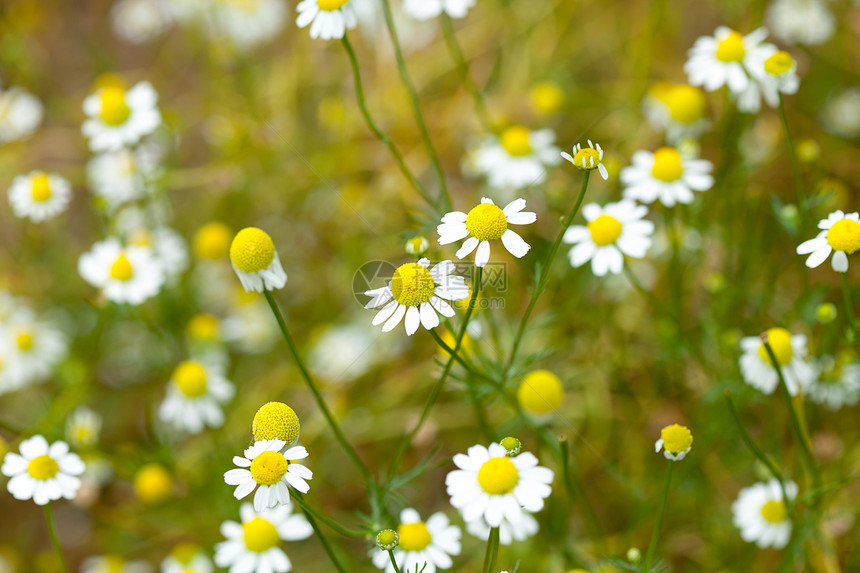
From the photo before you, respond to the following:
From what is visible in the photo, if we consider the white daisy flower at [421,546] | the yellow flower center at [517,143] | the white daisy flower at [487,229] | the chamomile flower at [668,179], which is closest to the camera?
the white daisy flower at [487,229]

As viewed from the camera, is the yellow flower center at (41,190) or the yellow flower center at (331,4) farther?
the yellow flower center at (41,190)

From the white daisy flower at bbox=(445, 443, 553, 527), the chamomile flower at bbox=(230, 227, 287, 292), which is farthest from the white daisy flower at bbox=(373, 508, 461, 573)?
the chamomile flower at bbox=(230, 227, 287, 292)

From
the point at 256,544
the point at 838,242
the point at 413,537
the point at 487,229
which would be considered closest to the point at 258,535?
the point at 256,544

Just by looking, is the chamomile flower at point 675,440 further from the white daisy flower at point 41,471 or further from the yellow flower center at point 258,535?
the white daisy flower at point 41,471

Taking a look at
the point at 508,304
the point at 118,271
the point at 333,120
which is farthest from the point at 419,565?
the point at 333,120

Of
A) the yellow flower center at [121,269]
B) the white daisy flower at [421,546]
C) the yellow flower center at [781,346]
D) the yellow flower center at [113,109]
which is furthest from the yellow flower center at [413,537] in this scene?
the yellow flower center at [113,109]

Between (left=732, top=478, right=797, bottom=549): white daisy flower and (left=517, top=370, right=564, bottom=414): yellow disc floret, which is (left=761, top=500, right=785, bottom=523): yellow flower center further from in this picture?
(left=517, top=370, right=564, bottom=414): yellow disc floret

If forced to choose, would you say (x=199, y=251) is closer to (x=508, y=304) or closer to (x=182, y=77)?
(x=508, y=304)

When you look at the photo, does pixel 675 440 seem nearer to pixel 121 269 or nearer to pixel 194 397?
pixel 194 397
